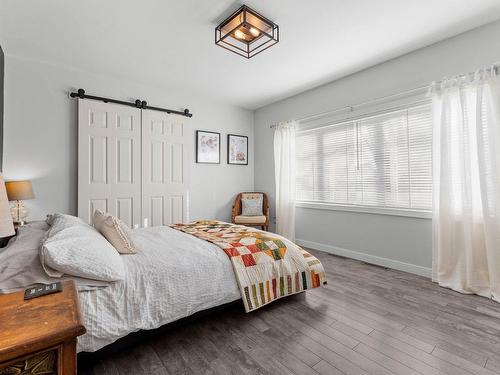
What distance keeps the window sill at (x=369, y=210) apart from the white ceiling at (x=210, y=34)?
1.87 metres

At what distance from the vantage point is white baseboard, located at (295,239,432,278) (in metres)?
2.98

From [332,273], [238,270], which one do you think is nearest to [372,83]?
[332,273]

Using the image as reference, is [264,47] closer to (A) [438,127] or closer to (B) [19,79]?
(A) [438,127]

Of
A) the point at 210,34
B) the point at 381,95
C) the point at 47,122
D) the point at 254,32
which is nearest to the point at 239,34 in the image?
the point at 254,32

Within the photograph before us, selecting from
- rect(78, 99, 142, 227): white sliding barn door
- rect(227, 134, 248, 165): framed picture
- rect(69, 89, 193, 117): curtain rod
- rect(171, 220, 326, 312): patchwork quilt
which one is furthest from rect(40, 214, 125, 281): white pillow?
rect(227, 134, 248, 165): framed picture

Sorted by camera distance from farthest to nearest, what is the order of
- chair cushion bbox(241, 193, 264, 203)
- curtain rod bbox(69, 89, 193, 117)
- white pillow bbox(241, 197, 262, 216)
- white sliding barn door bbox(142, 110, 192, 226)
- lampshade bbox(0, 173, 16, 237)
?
chair cushion bbox(241, 193, 264, 203) → white pillow bbox(241, 197, 262, 216) → white sliding barn door bbox(142, 110, 192, 226) → curtain rod bbox(69, 89, 193, 117) → lampshade bbox(0, 173, 16, 237)

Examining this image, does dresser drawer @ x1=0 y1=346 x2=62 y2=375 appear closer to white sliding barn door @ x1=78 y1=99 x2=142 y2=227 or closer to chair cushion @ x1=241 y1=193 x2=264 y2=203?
white sliding barn door @ x1=78 y1=99 x2=142 y2=227

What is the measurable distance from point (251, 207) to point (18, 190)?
316cm

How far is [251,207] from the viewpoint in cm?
466

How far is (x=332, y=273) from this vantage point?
121 inches

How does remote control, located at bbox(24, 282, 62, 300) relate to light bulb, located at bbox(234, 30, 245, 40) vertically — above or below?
below

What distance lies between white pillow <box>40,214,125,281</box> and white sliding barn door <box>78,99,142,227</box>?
1.91 metres

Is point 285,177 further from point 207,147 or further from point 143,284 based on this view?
point 143,284

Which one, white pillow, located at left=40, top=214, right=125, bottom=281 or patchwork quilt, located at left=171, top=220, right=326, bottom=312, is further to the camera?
patchwork quilt, located at left=171, top=220, right=326, bottom=312
